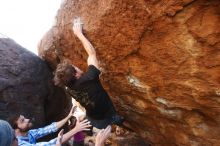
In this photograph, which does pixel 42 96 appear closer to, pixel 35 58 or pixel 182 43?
pixel 35 58

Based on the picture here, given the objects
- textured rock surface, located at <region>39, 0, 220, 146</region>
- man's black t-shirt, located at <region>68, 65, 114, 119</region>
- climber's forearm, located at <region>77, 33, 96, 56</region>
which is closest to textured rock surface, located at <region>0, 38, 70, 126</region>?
textured rock surface, located at <region>39, 0, 220, 146</region>

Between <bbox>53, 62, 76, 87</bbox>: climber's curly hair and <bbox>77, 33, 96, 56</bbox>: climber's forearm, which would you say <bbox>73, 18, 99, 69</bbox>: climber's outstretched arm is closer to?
<bbox>77, 33, 96, 56</bbox>: climber's forearm

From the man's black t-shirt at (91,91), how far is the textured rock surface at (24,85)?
6.95ft

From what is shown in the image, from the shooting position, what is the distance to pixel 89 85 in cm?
520

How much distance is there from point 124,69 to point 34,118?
111 inches

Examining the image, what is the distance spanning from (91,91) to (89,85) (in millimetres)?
102

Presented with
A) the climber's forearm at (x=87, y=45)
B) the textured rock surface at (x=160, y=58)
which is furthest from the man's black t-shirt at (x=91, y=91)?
the textured rock surface at (x=160, y=58)

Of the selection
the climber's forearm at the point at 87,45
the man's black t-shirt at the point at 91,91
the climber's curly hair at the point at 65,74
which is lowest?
the man's black t-shirt at the point at 91,91

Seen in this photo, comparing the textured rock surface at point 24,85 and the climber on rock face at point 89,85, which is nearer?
the climber on rock face at point 89,85

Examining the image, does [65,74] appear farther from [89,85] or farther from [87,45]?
[87,45]

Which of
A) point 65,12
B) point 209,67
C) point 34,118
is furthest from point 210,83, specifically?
point 34,118

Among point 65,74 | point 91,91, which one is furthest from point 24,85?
point 91,91

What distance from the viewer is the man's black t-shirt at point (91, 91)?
515cm

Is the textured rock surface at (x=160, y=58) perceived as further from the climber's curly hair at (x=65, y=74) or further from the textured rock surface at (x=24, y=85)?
the textured rock surface at (x=24, y=85)
